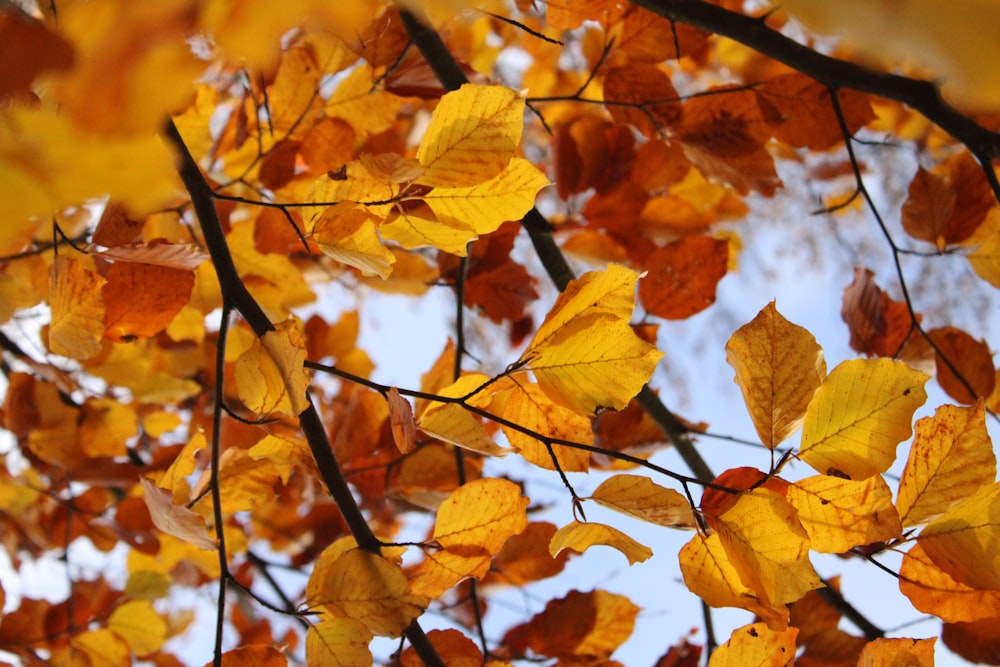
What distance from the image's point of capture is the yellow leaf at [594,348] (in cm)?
31

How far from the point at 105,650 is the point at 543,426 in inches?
19.6

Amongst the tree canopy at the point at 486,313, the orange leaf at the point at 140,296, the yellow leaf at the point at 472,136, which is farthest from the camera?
the orange leaf at the point at 140,296

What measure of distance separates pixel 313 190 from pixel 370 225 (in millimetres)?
36

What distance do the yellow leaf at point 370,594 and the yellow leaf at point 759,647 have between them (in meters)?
0.16

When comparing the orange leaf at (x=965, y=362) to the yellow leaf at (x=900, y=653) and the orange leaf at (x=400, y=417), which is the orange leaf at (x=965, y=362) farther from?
the orange leaf at (x=400, y=417)

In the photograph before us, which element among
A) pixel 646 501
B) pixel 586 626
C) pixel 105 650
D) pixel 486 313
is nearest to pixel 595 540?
pixel 646 501

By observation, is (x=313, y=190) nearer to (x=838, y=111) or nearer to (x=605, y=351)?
(x=605, y=351)

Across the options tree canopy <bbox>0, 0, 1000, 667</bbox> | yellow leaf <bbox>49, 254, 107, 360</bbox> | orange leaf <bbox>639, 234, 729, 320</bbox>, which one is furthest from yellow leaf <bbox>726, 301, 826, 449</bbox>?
yellow leaf <bbox>49, 254, 107, 360</bbox>

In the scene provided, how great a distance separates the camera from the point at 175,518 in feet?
1.07

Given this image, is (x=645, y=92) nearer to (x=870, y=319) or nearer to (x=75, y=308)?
(x=870, y=319)

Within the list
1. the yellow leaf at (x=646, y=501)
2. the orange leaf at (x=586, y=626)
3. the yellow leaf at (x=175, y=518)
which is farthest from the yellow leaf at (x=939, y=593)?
the yellow leaf at (x=175, y=518)

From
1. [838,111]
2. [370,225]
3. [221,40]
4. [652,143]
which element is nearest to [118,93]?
[221,40]

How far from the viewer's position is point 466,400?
1.17 feet

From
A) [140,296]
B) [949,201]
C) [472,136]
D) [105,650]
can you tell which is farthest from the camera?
[105,650]
